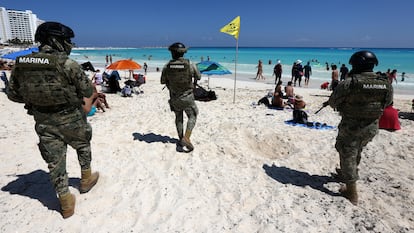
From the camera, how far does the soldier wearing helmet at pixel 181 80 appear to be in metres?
4.49

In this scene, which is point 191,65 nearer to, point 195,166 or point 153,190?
point 195,166

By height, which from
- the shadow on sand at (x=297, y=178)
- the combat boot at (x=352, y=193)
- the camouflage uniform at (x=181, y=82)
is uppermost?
the camouflage uniform at (x=181, y=82)

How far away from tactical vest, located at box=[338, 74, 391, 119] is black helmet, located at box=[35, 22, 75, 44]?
3425mm

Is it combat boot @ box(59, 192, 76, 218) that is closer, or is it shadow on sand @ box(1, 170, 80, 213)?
combat boot @ box(59, 192, 76, 218)

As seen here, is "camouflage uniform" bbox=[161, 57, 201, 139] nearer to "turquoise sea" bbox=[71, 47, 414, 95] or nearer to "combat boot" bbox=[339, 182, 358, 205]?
"combat boot" bbox=[339, 182, 358, 205]

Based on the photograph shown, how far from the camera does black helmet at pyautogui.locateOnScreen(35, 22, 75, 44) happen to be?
2.55 m

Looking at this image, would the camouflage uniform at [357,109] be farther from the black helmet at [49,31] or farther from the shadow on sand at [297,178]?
the black helmet at [49,31]

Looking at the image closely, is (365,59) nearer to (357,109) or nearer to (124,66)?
(357,109)

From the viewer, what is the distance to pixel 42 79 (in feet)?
8.13

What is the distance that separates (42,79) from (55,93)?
18 centimetres

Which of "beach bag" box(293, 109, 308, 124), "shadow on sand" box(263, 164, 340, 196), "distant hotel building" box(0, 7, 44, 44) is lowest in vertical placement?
"shadow on sand" box(263, 164, 340, 196)

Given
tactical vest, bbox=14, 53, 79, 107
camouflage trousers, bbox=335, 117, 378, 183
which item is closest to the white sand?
camouflage trousers, bbox=335, 117, 378, 183

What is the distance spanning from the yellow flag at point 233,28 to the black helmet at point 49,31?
7.33 m

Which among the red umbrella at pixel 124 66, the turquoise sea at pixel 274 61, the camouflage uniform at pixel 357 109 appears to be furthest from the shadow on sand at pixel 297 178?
the turquoise sea at pixel 274 61
